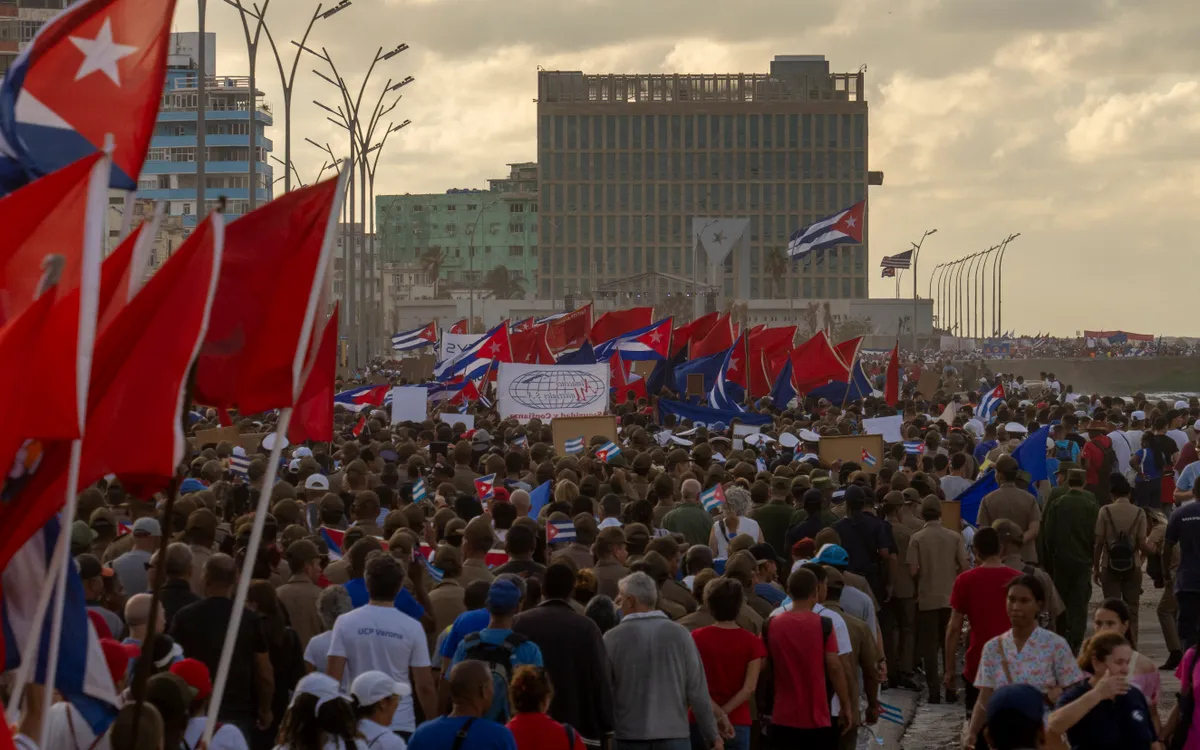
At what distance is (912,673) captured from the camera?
1336 cm

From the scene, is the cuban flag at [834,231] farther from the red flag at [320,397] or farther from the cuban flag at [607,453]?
the red flag at [320,397]

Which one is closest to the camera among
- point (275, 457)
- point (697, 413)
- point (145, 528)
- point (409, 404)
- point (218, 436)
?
point (275, 457)

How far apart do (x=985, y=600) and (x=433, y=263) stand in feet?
520

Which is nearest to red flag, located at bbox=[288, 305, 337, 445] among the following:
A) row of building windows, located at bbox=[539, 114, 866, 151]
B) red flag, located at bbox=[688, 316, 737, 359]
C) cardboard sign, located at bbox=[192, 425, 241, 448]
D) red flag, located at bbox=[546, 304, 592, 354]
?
→ cardboard sign, located at bbox=[192, 425, 241, 448]

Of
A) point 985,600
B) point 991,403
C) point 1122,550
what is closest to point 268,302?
point 985,600

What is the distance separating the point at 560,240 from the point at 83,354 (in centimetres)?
16551

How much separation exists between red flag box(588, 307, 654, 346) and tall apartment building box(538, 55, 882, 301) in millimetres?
134341

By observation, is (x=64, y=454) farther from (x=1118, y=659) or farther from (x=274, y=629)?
(x=1118, y=659)

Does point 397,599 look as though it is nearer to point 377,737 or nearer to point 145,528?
point 145,528

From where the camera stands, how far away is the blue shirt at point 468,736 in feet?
20.5

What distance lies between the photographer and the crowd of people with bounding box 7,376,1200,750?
261 inches

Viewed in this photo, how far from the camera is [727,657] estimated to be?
27.8 feet

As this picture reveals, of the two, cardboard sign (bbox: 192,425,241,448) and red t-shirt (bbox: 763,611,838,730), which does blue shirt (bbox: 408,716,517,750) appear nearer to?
red t-shirt (bbox: 763,611,838,730)

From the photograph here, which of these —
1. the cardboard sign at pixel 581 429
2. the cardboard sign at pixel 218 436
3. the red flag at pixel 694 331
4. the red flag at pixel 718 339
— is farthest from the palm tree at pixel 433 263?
the cardboard sign at pixel 218 436
